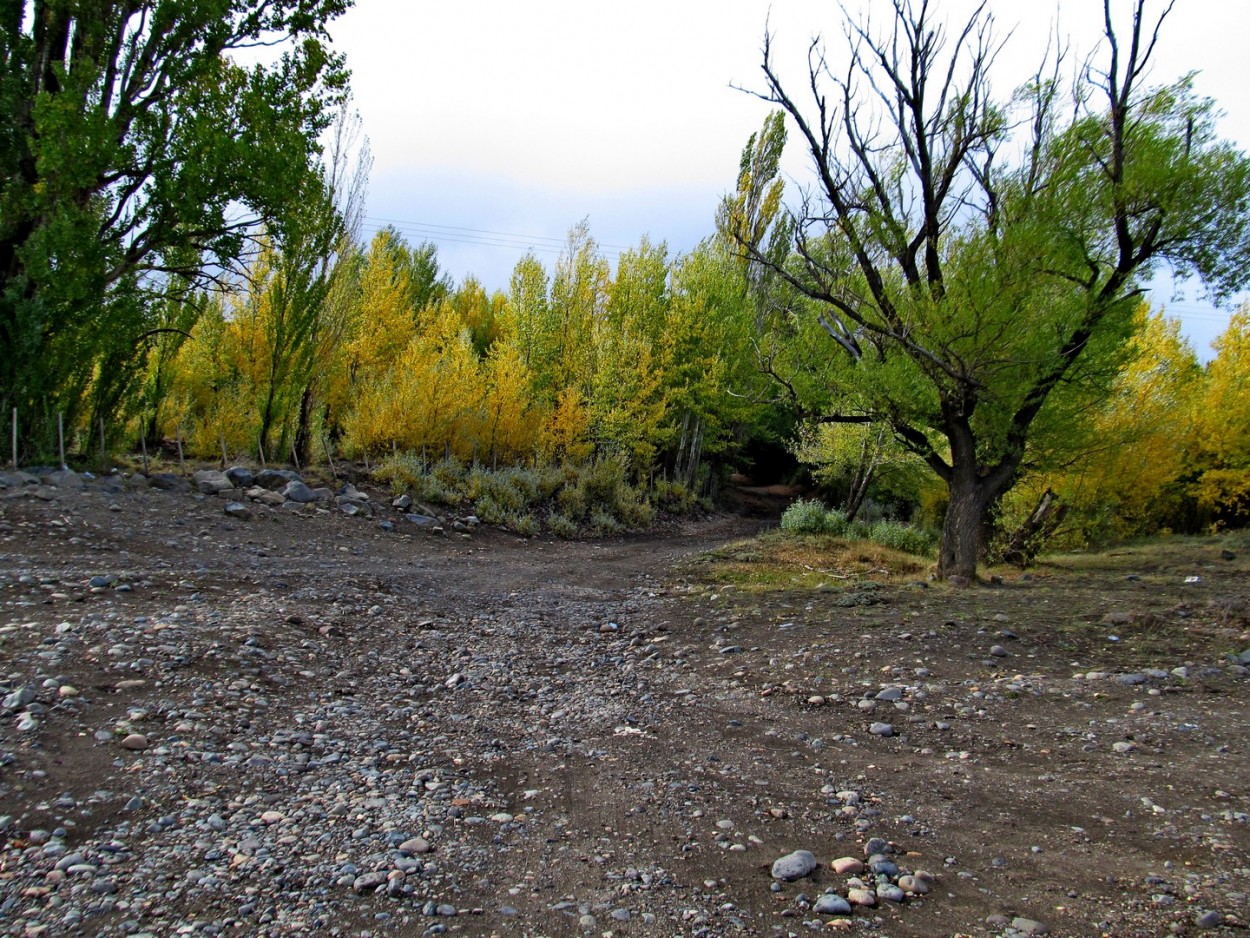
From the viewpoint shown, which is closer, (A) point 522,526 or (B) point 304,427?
(A) point 522,526

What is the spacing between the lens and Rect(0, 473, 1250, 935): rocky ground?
262 cm

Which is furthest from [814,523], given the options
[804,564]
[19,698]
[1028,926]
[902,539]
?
[19,698]

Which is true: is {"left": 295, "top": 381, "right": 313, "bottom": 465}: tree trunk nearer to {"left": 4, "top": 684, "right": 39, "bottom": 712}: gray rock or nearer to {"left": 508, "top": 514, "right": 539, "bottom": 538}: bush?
{"left": 508, "top": 514, "right": 539, "bottom": 538}: bush

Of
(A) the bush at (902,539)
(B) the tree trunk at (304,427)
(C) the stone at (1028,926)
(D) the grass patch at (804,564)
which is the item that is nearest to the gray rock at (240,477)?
(B) the tree trunk at (304,427)

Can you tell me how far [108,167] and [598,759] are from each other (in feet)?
39.1

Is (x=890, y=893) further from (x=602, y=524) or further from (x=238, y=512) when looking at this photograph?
(x=602, y=524)

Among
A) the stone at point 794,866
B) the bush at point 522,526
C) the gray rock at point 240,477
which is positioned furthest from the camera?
the bush at point 522,526

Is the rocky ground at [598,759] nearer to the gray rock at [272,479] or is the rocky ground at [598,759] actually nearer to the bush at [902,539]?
the gray rock at [272,479]

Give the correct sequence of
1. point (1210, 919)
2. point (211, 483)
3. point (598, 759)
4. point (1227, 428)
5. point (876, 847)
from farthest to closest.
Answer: point (1227, 428), point (211, 483), point (598, 759), point (876, 847), point (1210, 919)

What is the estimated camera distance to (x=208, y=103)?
442 inches

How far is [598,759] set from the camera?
13.5 ft

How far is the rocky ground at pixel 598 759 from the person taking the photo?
2615mm

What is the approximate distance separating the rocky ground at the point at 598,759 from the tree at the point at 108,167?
4.19 meters

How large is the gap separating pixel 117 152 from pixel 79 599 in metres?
8.16
